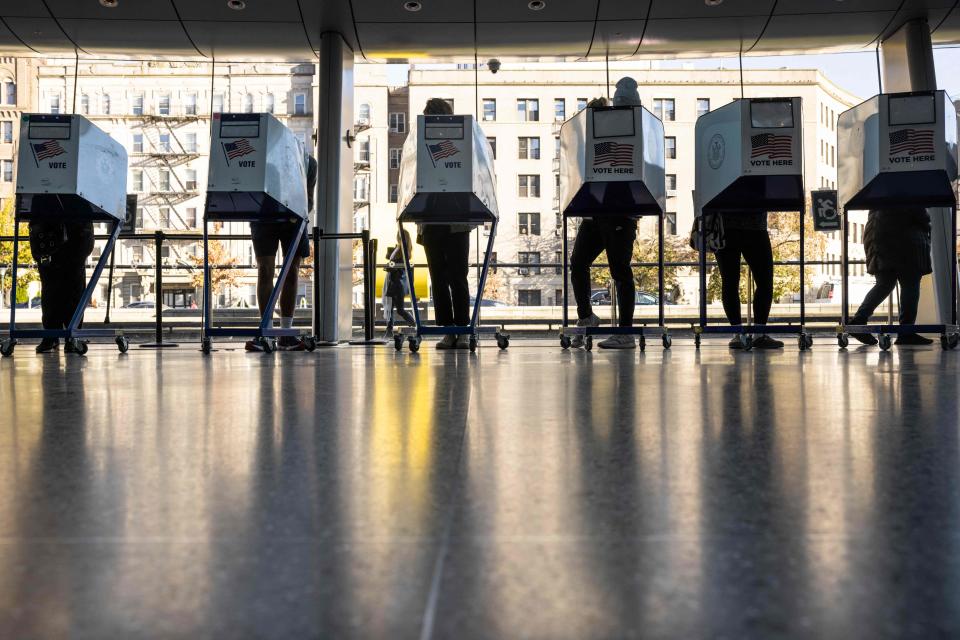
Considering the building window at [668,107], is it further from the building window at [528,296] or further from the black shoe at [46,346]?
the black shoe at [46,346]

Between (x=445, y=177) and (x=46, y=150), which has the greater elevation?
(x=46, y=150)

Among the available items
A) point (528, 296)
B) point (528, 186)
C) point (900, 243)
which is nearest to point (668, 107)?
point (528, 186)

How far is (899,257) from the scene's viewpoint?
5625mm

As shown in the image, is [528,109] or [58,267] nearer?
[58,267]

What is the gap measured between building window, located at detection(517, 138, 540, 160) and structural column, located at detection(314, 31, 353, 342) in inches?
536

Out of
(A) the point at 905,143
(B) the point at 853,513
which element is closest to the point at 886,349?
(A) the point at 905,143

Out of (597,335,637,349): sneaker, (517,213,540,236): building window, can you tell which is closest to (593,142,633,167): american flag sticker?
(597,335,637,349): sneaker

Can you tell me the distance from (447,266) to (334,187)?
2539 millimetres

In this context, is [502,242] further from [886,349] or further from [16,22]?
[886,349]

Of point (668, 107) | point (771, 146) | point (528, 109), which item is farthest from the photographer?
point (528, 109)

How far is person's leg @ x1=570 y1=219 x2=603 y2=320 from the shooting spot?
5.77 m

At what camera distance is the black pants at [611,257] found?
18.1 ft

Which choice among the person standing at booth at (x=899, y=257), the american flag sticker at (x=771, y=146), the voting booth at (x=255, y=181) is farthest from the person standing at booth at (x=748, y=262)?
the voting booth at (x=255, y=181)

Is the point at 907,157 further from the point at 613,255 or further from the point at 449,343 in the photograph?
the point at 449,343
